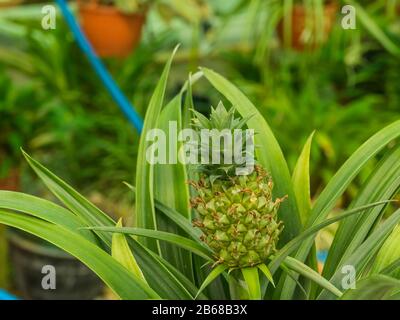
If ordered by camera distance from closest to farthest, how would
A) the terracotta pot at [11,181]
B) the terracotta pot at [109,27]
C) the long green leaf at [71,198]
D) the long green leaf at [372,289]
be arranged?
the long green leaf at [372,289]
the long green leaf at [71,198]
the terracotta pot at [11,181]
the terracotta pot at [109,27]

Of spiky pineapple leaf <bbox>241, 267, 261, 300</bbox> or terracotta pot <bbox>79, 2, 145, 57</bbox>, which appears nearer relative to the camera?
spiky pineapple leaf <bbox>241, 267, 261, 300</bbox>

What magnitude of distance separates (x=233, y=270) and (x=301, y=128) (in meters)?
1.23

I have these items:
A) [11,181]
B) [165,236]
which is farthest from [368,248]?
[11,181]

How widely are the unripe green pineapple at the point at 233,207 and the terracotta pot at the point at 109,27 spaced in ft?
4.40

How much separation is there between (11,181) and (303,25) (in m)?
0.84

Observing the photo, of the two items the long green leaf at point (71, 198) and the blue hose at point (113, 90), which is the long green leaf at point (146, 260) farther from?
the blue hose at point (113, 90)

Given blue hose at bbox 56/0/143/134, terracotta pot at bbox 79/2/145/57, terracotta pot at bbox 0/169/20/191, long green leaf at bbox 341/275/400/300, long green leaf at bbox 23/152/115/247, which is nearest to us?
long green leaf at bbox 341/275/400/300

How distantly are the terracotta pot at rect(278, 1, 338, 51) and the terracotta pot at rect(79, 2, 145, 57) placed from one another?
15.9 inches

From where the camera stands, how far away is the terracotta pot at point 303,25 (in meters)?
1.80

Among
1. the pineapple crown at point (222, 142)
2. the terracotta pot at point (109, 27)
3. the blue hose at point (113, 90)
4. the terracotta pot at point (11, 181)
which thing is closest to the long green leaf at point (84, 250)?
the pineapple crown at point (222, 142)

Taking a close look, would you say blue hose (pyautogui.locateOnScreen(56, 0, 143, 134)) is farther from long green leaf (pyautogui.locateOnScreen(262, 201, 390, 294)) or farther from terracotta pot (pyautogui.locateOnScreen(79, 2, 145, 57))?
long green leaf (pyautogui.locateOnScreen(262, 201, 390, 294))

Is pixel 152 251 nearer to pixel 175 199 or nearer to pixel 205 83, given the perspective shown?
pixel 175 199

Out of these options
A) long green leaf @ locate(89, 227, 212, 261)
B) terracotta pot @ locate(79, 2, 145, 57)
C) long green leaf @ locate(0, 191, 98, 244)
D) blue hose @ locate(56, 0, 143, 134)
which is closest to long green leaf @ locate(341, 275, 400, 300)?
long green leaf @ locate(89, 227, 212, 261)

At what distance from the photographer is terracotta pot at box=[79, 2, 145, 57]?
1.80m
